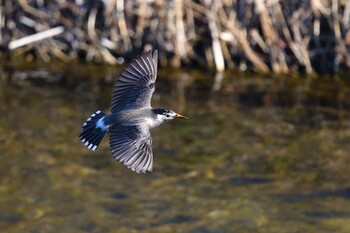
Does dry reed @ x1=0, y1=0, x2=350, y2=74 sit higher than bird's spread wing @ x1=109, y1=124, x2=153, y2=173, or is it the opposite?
dry reed @ x1=0, y1=0, x2=350, y2=74

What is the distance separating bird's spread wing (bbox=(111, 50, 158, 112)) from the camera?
6.36 metres

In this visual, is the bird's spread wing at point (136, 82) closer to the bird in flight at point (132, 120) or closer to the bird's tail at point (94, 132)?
the bird in flight at point (132, 120)

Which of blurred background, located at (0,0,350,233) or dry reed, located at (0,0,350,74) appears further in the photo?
dry reed, located at (0,0,350,74)

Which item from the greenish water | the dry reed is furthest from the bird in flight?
the dry reed

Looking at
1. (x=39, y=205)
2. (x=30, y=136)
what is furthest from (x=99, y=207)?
(x=30, y=136)

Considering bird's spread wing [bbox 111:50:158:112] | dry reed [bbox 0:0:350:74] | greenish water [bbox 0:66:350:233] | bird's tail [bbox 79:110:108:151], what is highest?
dry reed [bbox 0:0:350:74]

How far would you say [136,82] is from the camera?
6.41 metres

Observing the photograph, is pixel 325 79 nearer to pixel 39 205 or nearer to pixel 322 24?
pixel 322 24

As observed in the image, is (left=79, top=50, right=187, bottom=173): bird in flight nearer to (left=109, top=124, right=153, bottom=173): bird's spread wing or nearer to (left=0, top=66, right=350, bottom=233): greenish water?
(left=109, top=124, right=153, bottom=173): bird's spread wing

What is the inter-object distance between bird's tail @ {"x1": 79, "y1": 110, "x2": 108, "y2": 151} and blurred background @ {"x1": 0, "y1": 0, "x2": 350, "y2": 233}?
2.86 m

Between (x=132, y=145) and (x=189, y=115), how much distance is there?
5406 mm

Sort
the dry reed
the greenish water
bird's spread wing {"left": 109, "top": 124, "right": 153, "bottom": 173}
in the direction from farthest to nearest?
the dry reed
the greenish water
bird's spread wing {"left": 109, "top": 124, "right": 153, "bottom": 173}

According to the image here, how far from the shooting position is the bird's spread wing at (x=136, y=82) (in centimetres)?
636

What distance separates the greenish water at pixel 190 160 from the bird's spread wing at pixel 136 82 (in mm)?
2675
